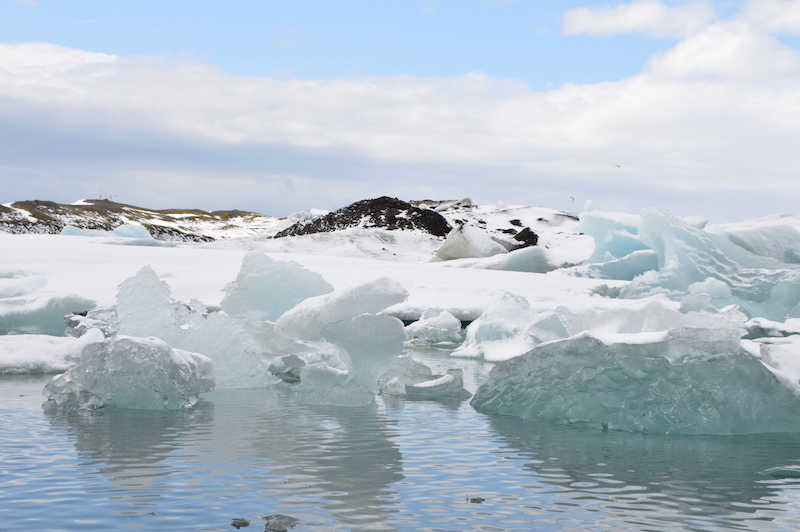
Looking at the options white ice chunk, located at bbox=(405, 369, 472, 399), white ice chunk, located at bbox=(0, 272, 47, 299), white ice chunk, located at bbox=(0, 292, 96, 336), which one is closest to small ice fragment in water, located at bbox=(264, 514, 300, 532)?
white ice chunk, located at bbox=(405, 369, 472, 399)

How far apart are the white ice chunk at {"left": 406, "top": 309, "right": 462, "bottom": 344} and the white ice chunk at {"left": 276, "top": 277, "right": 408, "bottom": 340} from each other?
5547 millimetres

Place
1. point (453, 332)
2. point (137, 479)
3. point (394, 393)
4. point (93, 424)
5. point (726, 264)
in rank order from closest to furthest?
point (137, 479), point (93, 424), point (394, 393), point (453, 332), point (726, 264)

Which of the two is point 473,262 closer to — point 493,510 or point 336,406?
point 336,406

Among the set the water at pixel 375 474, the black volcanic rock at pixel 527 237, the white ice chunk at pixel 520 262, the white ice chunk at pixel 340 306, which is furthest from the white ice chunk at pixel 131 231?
the water at pixel 375 474

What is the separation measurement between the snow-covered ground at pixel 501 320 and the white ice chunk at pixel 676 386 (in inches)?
0.4

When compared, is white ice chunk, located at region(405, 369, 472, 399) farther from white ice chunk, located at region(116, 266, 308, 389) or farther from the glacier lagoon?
white ice chunk, located at region(116, 266, 308, 389)

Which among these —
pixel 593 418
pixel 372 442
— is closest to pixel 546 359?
pixel 593 418

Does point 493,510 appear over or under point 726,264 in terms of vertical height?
under

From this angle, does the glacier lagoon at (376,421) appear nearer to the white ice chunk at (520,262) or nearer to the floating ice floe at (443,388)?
the floating ice floe at (443,388)

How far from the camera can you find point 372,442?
5.15 m

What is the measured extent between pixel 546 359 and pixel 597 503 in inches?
100

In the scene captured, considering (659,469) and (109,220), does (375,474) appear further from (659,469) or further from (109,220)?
(109,220)

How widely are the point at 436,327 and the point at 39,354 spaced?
603 cm

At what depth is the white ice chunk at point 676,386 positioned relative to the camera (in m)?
5.76
